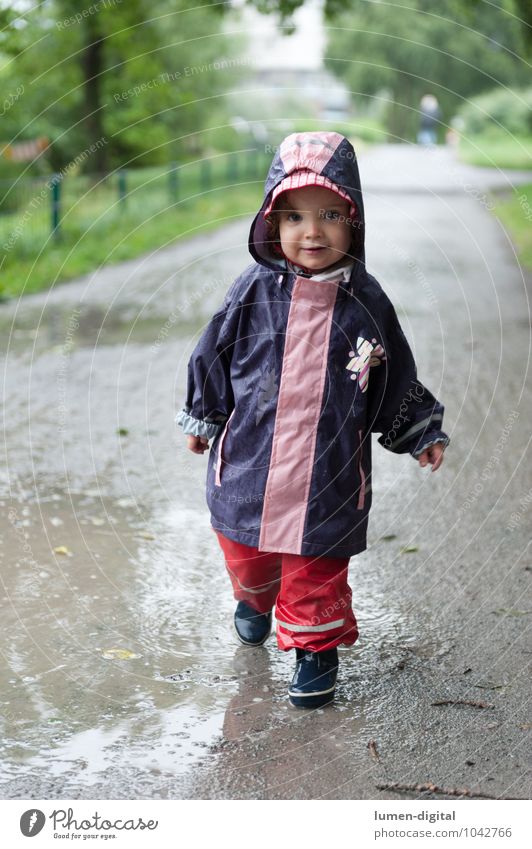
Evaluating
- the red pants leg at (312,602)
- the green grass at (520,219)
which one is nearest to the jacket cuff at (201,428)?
the red pants leg at (312,602)

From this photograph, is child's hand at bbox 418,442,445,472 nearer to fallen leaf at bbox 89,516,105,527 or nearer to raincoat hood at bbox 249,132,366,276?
raincoat hood at bbox 249,132,366,276

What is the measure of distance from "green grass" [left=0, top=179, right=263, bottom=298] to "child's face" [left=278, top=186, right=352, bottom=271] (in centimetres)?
557

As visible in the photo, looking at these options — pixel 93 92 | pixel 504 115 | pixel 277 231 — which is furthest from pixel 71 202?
pixel 504 115

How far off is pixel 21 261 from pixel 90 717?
9.32 meters

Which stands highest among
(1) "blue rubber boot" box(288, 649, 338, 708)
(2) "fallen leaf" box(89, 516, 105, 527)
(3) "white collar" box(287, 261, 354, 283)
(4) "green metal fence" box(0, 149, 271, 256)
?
(4) "green metal fence" box(0, 149, 271, 256)

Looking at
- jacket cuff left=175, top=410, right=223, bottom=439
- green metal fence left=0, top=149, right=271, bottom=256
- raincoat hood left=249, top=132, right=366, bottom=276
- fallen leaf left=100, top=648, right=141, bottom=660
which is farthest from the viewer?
green metal fence left=0, top=149, right=271, bottom=256

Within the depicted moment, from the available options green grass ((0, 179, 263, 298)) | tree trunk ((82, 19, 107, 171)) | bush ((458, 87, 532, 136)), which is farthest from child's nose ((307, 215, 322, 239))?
bush ((458, 87, 532, 136))

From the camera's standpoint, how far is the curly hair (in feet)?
10.5

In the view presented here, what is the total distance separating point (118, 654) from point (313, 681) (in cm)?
69

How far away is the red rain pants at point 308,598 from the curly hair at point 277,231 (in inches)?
34.2

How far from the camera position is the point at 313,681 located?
329 cm

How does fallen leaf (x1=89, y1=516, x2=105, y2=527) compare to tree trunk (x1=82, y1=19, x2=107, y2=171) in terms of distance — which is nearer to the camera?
fallen leaf (x1=89, y1=516, x2=105, y2=527)

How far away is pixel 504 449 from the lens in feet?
19.6
